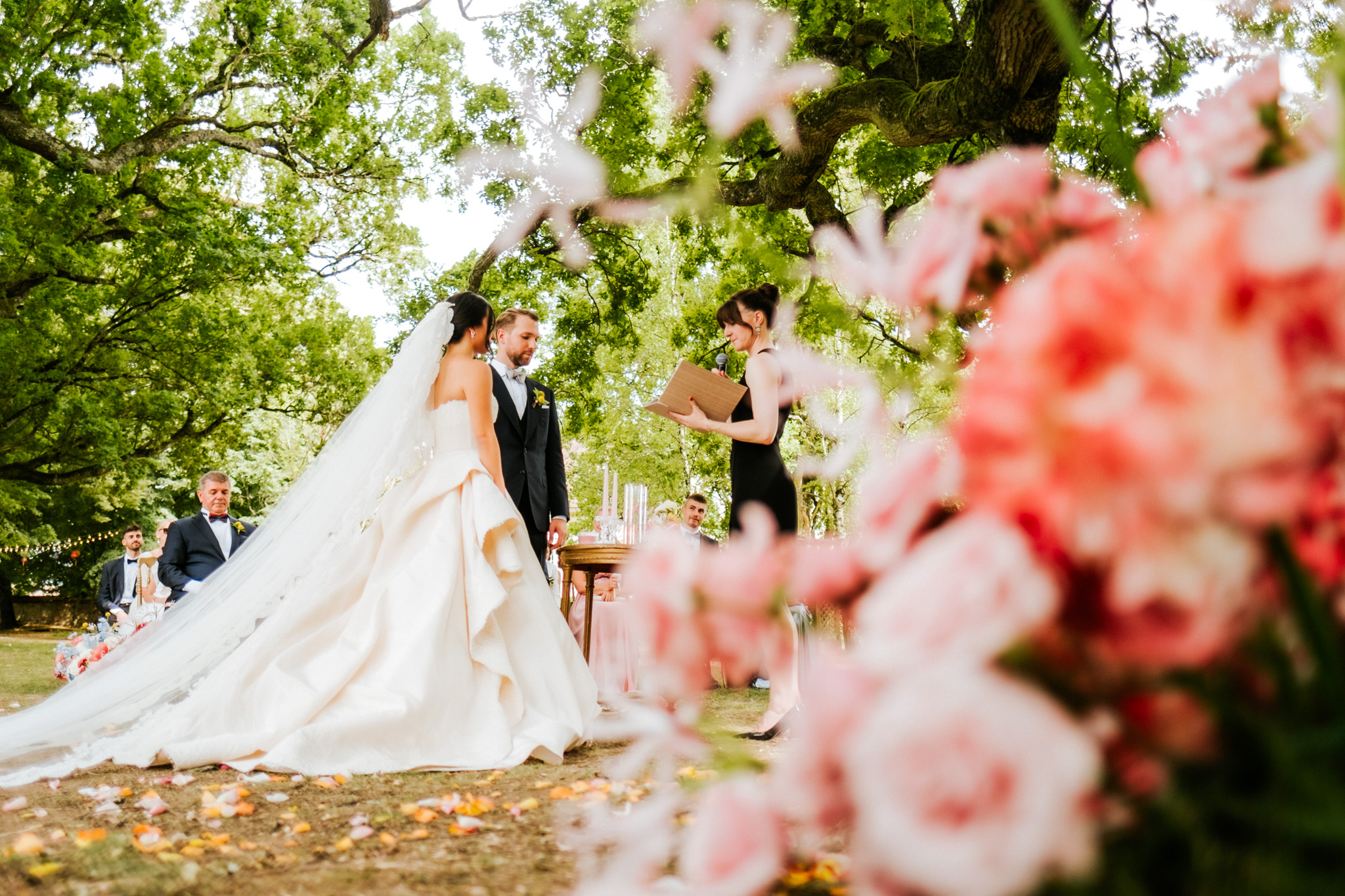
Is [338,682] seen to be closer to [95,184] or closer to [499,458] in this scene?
[499,458]

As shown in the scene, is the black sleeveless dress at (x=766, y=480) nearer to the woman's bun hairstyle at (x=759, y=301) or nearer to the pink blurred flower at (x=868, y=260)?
the woman's bun hairstyle at (x=759, y=301)

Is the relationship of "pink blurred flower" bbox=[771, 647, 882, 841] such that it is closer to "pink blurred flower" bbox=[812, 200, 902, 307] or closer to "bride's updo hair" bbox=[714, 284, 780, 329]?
"pink blurred flower" bbox=[812, 200, 902, 307]

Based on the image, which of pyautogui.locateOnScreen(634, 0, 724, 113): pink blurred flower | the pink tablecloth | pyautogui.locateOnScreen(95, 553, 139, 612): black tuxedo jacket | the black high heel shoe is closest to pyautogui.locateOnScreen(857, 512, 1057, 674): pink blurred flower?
pyautogui.locateOnScreen(634, 0, 724, 113): pink blurred flower

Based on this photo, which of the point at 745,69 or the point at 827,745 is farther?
the point at 745,69

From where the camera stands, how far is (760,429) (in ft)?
15.4

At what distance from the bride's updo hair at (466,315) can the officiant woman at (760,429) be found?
1.34m

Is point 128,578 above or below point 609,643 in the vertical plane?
above

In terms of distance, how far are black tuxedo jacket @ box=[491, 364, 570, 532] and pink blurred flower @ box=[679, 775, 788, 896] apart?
5.21 meters

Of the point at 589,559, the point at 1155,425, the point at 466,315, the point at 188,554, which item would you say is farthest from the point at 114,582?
the point at 1155,425

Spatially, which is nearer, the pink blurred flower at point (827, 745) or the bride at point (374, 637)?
the pink blurred flower at point (827, 745)

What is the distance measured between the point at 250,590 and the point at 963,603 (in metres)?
4.72

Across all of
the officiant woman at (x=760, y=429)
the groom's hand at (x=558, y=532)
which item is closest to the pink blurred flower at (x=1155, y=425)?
the officiant woman at (x=760, y=429)

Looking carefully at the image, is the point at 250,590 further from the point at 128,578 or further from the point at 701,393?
the point at 128,578

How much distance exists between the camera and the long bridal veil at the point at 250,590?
4.01 m
